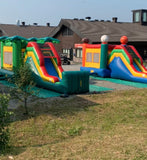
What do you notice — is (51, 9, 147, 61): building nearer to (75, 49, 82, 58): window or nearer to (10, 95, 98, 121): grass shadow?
(75, 49, 82, 58): window

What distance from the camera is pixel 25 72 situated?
335 inches

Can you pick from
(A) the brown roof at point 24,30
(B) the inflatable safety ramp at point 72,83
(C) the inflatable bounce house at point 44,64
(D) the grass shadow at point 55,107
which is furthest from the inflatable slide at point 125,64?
(A) the brown roof at point 24,30

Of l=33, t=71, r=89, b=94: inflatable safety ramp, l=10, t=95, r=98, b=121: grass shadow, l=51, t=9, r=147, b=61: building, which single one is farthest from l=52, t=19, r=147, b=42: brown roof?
l=10, t=95, r=98, b=121: grass shadow

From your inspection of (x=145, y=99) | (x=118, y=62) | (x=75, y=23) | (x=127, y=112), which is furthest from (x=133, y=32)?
(x=127, y=112)

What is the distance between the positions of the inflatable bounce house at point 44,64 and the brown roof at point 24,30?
22063 mm

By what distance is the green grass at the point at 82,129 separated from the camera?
5.16m

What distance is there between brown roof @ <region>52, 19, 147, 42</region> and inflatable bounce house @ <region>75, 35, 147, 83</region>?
32.2ft

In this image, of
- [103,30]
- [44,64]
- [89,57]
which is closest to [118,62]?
[89,57]

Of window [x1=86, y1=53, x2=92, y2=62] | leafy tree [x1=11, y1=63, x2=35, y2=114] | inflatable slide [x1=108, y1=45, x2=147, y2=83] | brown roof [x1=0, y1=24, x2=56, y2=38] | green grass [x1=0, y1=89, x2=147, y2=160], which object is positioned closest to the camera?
green grass [x1=0, y1=89, x2=147, y2=160]

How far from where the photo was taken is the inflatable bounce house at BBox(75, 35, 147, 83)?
53.6 feet

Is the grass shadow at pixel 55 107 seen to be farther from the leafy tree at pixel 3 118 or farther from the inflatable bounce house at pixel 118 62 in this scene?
the inflatable bounce house at pixel 118 62

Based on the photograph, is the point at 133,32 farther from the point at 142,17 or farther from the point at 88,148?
the point at 88,148

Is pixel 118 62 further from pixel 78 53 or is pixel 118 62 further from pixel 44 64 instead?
pixel 78 53

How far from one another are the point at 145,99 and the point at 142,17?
3038cm
